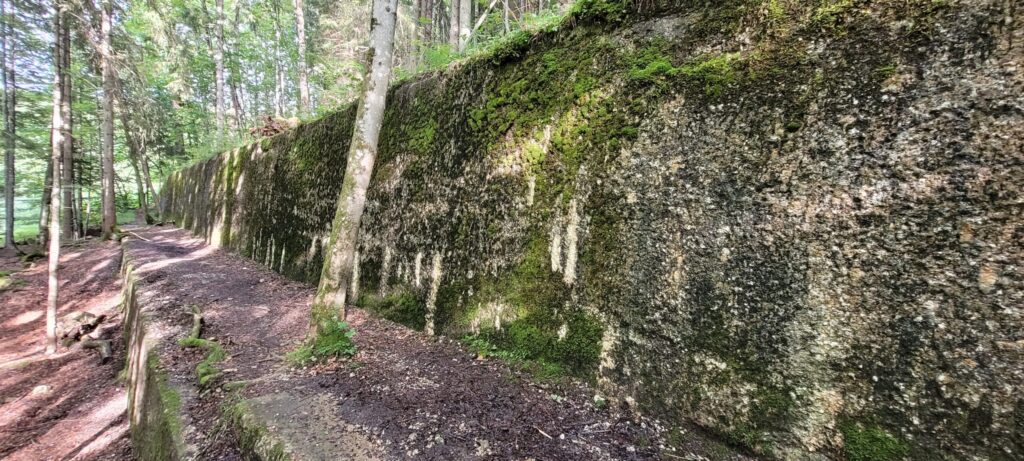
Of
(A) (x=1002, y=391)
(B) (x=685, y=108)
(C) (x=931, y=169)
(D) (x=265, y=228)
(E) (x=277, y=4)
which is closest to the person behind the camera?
(A) (x=1002, y=391)

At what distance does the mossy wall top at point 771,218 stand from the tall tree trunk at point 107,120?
1056 cm

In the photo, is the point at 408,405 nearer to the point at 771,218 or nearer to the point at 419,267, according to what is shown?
the point at 419,267

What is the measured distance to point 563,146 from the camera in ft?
10.4

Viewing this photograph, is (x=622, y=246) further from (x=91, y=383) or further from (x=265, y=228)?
(x=265, y=228)

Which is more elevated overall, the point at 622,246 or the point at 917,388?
the point at 622,246

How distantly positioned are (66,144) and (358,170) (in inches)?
455

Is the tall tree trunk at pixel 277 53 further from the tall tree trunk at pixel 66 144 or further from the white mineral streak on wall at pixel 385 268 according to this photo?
the white mineral streak on wall at pixel 385 268

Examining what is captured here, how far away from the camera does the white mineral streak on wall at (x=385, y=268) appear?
483 centimetres

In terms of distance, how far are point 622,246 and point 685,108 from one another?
37.0 inches

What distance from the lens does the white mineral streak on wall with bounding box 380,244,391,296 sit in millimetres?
4832

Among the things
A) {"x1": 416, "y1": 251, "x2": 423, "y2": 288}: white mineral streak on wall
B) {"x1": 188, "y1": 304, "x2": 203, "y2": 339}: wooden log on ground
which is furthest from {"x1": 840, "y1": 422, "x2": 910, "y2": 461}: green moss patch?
{"x1": 188, "y1": 304, "x2": 203, "y2": 339}: wooden log on ground

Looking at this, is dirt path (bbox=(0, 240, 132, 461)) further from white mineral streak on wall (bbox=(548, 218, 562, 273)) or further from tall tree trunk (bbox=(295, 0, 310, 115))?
tall tree trunk (bbox=(295, 0, 310, 115))

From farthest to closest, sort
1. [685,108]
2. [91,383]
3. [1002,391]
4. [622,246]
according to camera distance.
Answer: [91,383]
[622,246]
[685,108]
[1002,391]

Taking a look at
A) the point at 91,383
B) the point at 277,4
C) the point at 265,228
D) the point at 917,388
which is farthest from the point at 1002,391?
the point at 277,4
